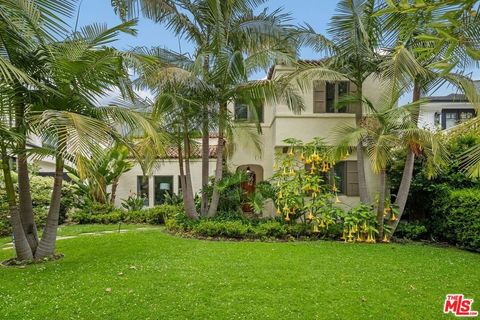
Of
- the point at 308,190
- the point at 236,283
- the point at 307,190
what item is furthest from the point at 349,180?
the point at 236,283

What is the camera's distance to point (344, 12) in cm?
1206

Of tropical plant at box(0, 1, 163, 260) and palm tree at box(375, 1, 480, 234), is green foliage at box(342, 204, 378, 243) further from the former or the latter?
tropical plant at box(0, 1, 163, 260)

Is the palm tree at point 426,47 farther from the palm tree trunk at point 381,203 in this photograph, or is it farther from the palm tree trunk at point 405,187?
the palm tree trunk at point 381,203

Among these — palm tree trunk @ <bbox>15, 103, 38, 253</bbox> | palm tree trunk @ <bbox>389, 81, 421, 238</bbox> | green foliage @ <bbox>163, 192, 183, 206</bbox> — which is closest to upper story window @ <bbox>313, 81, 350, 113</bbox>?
palm tree trunk @ <bbox>389, 81, 421, 238</bbox>

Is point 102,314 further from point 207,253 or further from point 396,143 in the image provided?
point 396,143

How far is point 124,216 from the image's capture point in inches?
668

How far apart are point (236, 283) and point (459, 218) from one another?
846 cm

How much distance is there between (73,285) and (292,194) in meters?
7.90

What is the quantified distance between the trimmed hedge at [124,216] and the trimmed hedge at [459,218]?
1129 cm

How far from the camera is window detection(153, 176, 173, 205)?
19469 millimetres

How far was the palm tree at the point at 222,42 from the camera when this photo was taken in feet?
38.1

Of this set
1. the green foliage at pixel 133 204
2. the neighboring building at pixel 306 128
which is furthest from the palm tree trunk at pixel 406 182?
the green foliage at pixel 133 204

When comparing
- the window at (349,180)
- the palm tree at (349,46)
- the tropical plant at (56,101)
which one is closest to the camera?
the tropical plant at (56,101)

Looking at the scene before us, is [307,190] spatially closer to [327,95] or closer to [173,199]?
[327,95]
